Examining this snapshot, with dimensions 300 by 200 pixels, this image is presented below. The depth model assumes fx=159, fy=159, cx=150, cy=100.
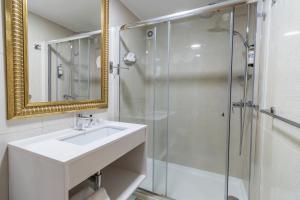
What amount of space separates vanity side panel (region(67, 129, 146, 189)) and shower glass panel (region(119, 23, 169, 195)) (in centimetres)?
93

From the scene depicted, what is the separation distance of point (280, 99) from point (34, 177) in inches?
52.4

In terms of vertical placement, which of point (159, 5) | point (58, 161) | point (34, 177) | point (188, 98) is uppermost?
point (159, 5)

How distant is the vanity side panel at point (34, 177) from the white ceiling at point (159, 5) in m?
1.91

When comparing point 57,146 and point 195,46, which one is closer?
point 57,146

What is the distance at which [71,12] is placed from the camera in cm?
127

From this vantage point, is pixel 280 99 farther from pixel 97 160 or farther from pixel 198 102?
pixel 198 102

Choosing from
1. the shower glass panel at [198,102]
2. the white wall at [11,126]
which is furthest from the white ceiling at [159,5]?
the white wall at [11,126]

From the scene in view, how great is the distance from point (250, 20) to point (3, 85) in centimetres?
226

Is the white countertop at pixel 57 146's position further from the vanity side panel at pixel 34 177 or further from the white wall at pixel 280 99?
the white wall at pixel 280 99

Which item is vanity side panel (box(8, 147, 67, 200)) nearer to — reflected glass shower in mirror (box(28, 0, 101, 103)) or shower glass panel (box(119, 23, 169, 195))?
reflected glass shower in mirror (box(28, 0, 101, 103))

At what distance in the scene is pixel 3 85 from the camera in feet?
2.84

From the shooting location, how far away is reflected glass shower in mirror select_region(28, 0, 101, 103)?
1.03 meters

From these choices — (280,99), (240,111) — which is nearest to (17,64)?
(280,99)

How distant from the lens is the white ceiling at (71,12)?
1.06 meters
